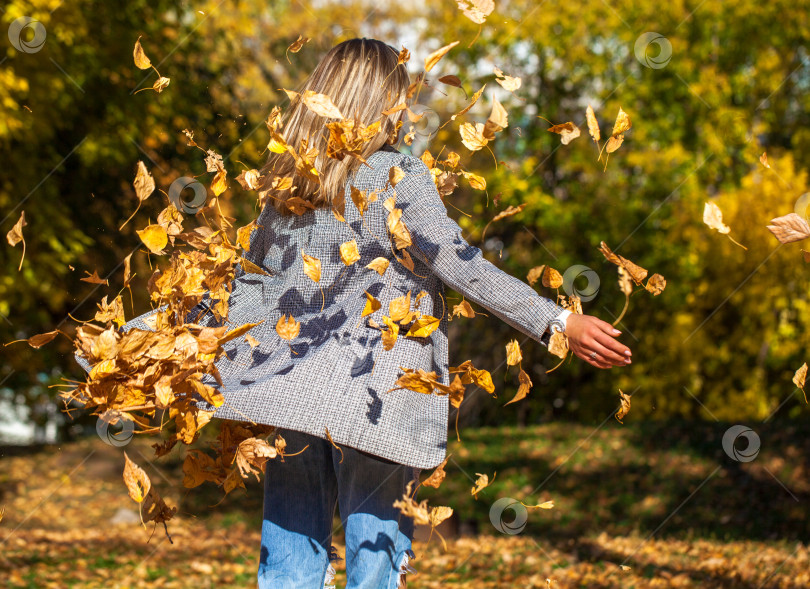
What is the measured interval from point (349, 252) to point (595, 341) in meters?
0.61

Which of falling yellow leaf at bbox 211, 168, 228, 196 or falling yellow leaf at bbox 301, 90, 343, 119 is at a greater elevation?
falling yellow leaf at bbox 301, 90, 343, 119

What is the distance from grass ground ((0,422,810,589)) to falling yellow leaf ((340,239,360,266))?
171cm

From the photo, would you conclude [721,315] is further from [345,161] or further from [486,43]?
[345,161]

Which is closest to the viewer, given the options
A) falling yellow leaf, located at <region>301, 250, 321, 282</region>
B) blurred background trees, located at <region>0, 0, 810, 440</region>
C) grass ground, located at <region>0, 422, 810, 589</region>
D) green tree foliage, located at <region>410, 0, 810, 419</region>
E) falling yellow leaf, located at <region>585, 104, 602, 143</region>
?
falling yellow leaf, located at <region>301, 250, 321, 282</region>

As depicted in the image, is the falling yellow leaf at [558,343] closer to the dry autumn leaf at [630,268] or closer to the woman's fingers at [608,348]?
the woman's fingers at [608,348]

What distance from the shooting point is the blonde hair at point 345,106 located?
2006 mm

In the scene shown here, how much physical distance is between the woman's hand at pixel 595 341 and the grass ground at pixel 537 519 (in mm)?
1978

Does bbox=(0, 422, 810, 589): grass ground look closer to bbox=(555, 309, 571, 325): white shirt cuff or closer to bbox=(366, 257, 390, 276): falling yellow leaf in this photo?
bbox=(366, 257, 390, 276): falling yellow leaf

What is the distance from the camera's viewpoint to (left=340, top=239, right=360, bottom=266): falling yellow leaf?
74.2 inches

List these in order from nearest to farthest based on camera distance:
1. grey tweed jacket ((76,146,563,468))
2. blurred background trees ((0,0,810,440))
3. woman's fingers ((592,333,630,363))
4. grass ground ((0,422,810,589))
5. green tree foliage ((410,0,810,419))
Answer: woman's fingers ((592,333,630,363))
grey tweed jacket ((76,146,563,468))
grass ground ((0,422,810,589))
blurred background trees ((0,0,810,440))
green tree foliage ((410,0,810,419))

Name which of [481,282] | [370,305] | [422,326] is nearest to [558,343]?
[481,282]

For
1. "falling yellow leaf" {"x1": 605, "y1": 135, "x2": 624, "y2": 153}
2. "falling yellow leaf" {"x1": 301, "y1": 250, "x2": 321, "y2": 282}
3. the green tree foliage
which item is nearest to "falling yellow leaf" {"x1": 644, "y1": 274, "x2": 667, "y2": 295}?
"falling yellow leaf" {"x1": 605, "y1": 135, "x2": 624, "y2": 153}

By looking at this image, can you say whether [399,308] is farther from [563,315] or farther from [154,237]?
[154,237]

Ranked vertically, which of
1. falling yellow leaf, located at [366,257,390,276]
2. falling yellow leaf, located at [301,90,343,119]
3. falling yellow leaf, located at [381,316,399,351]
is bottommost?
falling yellow leaf, located at [381,316,399,351]
